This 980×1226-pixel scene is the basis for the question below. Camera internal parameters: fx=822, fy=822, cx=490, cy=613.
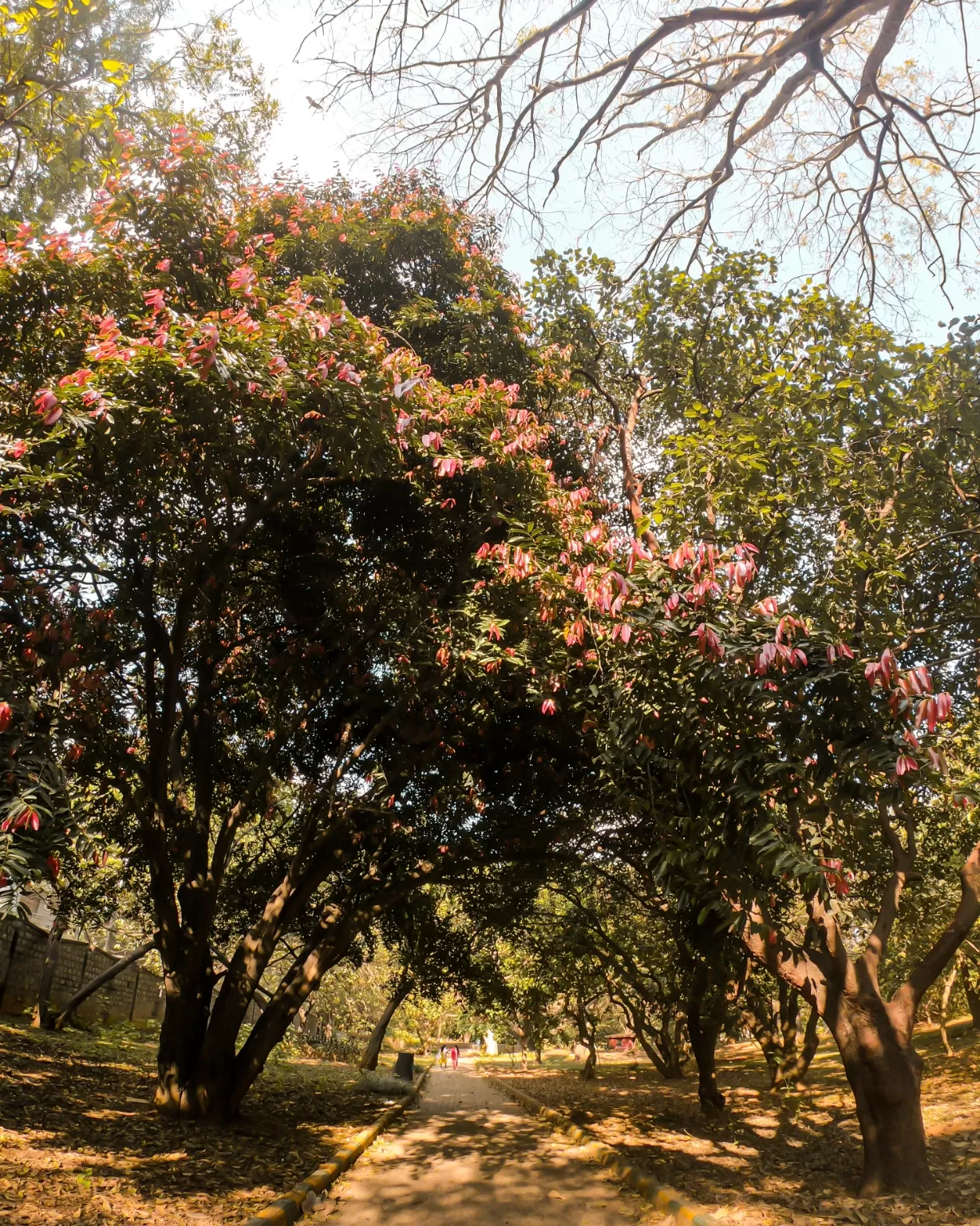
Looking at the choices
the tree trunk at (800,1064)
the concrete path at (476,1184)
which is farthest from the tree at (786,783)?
the tree trunk at (800,1064)

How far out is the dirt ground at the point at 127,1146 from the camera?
527 centimetres

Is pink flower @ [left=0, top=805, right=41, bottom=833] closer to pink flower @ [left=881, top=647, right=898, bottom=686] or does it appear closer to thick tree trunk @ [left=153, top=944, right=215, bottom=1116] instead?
pink flower @ [left=881, top=647, right=898, bottom=686]

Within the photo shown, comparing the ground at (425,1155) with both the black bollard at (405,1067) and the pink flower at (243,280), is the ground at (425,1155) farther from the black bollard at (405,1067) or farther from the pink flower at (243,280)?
the pink flower at (243,280)

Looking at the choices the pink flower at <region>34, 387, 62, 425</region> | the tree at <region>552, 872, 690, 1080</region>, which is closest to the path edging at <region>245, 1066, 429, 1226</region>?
the tree at <region>552, 872, 690, 1080</region>

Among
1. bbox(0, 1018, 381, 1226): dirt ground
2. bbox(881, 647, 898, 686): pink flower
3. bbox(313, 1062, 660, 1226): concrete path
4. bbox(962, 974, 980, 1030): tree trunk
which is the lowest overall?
bbox(313, 1062, 660, 1226): concrete path

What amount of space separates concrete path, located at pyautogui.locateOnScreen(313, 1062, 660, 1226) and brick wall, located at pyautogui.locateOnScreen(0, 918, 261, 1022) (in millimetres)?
4585

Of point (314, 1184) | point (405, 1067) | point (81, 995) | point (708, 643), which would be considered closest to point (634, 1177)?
point (314, 1184)

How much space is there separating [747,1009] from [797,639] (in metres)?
10.1

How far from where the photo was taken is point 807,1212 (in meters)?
6.30

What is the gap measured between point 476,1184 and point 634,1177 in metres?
1.45

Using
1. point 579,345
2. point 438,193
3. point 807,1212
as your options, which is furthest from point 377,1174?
point 438,193

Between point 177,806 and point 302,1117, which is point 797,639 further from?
point 302,1117

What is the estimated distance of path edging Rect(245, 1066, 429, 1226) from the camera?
5488 millimetres

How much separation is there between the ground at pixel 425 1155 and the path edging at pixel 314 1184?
149 millimetres
